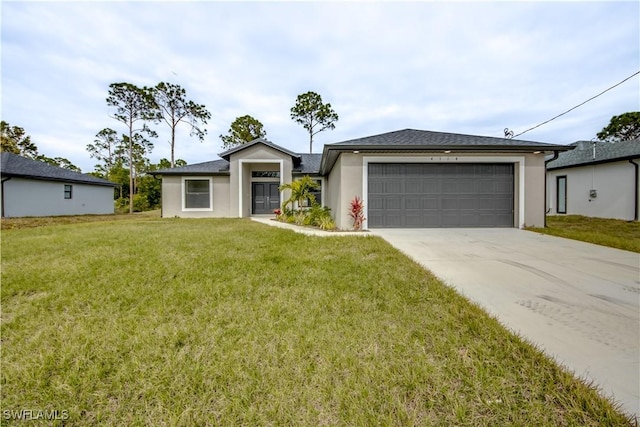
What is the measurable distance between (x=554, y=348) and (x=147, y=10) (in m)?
10.4

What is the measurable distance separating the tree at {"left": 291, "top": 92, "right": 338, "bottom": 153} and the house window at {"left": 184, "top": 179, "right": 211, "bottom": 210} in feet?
49.6

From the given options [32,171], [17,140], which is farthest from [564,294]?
[17,140]

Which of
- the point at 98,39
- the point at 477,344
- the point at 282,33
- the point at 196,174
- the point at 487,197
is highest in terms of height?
the point at 282,33

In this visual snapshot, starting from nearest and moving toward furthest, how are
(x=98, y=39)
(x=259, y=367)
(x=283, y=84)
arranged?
(x=259, y=367) → (x=98, y=39) → (x=283, y=84)

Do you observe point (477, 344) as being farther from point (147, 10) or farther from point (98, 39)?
point (98, 39)

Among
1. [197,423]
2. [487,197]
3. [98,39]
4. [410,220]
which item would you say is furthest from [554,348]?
[98,39]

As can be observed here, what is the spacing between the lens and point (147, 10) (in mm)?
6879

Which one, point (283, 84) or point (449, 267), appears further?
point (283, 84)

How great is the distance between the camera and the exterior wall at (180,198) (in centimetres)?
1430

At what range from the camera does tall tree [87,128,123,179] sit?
33844 millimetres

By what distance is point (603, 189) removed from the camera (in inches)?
463

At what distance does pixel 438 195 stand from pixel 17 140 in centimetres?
4325

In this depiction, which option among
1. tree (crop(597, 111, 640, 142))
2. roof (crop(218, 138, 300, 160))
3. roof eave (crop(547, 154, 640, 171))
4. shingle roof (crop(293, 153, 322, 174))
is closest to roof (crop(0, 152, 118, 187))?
roof (crop(218, 138, 300, 160))

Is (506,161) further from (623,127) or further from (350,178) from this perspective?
(623,127)
